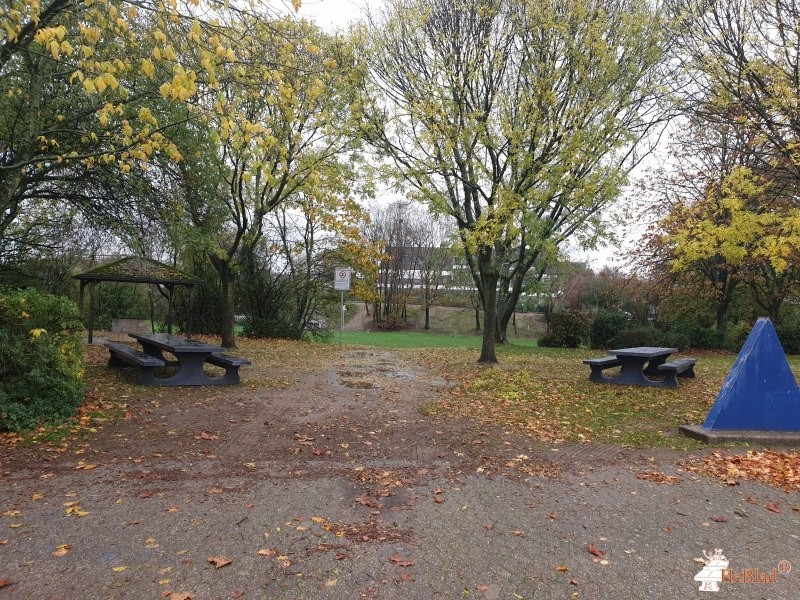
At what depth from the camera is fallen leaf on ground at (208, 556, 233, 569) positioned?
119 inches

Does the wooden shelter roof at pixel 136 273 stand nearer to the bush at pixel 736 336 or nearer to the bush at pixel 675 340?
the bush at pixel 675 340

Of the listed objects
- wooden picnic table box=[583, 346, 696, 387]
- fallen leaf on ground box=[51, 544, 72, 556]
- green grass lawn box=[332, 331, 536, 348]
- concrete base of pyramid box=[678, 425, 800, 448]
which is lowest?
green grass lawn box=[332, 331, 536, 348]

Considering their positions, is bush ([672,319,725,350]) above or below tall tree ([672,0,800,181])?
below

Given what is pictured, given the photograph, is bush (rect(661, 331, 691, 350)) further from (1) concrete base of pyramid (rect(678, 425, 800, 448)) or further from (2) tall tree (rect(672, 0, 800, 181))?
(1) concrete base of pyramid (rect(678, 425, 800, 448))

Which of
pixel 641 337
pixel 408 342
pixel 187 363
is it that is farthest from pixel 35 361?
pixel 408 342

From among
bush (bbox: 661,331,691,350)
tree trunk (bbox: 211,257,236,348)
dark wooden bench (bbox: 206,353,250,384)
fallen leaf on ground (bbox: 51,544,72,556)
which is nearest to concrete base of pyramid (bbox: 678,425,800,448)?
fallen leaf on ground (bbox: 51,544,72,556)

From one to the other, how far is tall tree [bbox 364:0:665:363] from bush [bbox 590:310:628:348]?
8.39 meters

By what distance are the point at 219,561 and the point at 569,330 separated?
67.1 ft

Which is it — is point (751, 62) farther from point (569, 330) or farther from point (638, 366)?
point (569, 330)

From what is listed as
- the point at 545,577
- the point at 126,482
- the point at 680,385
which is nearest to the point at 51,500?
the point at 126,482

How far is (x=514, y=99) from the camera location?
40.5 ft

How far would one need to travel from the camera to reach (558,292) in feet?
151

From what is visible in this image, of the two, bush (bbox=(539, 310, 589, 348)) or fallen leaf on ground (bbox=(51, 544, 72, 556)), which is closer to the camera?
fallen leaf on ground (bbox=(51, 544, 72, 556))

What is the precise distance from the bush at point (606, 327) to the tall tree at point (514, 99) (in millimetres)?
8387
